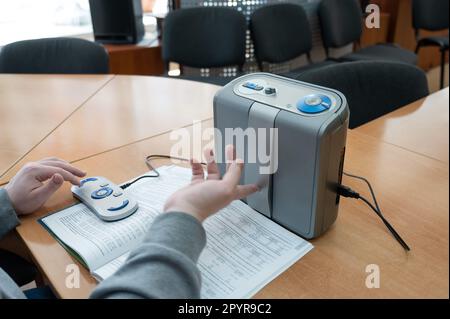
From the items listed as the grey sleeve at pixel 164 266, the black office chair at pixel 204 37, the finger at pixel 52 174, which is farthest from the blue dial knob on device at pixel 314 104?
the black office chair at pixel 204 37

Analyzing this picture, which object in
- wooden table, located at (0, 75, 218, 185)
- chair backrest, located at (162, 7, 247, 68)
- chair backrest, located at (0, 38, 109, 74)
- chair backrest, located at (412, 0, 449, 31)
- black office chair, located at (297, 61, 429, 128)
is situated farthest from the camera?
chair backrest, located at (412, 0, 449, 31)

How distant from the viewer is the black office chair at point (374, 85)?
1.14 meters

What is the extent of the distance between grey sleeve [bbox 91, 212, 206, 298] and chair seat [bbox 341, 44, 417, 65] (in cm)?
211

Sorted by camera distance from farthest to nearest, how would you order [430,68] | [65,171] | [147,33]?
1. [430,68]
2. [147,33]
3. [65,171]

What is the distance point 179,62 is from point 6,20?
3.15 ft

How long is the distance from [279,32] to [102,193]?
6.12 feet

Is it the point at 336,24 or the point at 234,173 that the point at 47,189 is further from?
the point at 336,24

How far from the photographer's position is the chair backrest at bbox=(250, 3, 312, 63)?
Answer: 7.45ft

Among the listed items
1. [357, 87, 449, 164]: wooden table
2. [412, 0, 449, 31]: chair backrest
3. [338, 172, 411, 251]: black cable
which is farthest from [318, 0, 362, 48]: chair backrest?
[338, 172, 411, 251]: black cable

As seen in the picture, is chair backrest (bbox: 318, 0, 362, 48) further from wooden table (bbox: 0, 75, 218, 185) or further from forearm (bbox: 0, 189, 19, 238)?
forearm (bbox: 0, 189, 19, 238)

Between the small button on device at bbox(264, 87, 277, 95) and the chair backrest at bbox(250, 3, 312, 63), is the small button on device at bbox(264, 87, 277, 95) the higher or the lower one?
the higher one

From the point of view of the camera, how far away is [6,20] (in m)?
2.17
